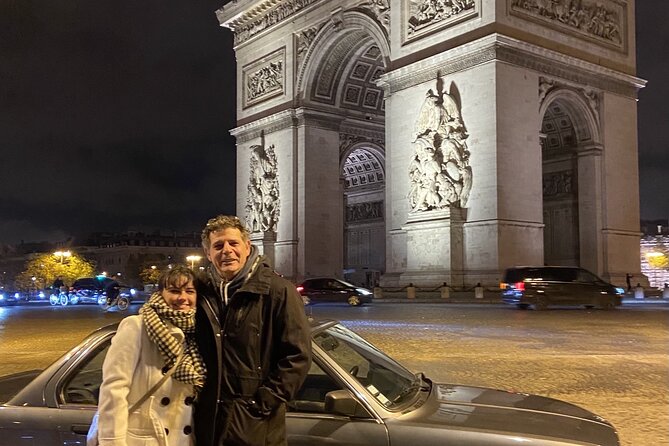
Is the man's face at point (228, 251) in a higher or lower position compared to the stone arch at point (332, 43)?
lower

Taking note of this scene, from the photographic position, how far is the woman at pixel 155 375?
9.40ft

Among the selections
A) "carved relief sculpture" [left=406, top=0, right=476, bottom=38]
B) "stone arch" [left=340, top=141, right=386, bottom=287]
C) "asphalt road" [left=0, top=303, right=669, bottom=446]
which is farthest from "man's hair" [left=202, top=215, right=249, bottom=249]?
"stone arch" [left=340, top=141, right=386, bottom=287]

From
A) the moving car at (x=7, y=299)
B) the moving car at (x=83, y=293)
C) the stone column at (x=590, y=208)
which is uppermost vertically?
the stone column at (x=590, y=208)

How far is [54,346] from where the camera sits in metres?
12.4

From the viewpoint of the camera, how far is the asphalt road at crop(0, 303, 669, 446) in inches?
268

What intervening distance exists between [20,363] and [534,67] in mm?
20080

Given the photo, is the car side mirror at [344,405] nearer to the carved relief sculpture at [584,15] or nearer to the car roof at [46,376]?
the car roof at [46,376]

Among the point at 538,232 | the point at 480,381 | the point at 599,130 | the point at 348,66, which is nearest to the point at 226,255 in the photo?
the point at 480,381

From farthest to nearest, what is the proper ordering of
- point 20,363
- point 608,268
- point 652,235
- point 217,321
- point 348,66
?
point 652,235 → point 348,66 → point 608,268 → point 20,363 → point 217,321

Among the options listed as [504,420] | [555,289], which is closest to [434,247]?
[555,289]

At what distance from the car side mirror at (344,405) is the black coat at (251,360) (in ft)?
1.11

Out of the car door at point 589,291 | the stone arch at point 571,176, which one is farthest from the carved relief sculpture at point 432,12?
the car door at point 589,291

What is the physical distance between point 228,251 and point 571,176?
1067 inches

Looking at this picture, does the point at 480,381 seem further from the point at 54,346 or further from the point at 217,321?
the point at 54,346
